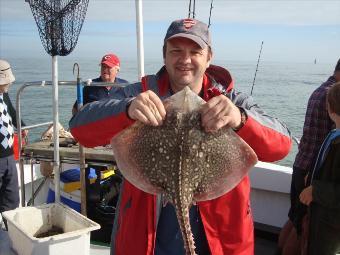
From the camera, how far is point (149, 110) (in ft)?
5.83

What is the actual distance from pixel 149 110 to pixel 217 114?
0.31m

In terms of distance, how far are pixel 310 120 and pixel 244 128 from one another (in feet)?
8.38

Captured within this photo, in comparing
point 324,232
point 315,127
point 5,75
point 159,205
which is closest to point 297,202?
point 324,232

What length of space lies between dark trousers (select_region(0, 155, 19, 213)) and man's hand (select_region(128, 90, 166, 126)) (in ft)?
12.7

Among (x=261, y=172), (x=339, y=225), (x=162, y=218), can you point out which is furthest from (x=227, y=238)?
(x=261, y=172)

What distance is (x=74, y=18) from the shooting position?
3.79m

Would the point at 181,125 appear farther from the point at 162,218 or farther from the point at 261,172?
the point at 261,172

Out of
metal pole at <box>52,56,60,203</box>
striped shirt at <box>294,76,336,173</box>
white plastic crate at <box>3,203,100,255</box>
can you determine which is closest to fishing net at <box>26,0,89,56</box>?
metal pole at <box>52,56,60,203</box>

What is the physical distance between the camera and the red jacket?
2070 millimetres

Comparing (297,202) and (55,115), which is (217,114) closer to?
(55,115)

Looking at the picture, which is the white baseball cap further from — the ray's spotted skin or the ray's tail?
the ray's tail

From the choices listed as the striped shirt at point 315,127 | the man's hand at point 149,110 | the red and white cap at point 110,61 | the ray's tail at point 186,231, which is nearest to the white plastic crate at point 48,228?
the ray's tail at point 186,231

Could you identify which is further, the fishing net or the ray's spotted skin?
the fishing net

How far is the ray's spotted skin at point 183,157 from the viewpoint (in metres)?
1.82
